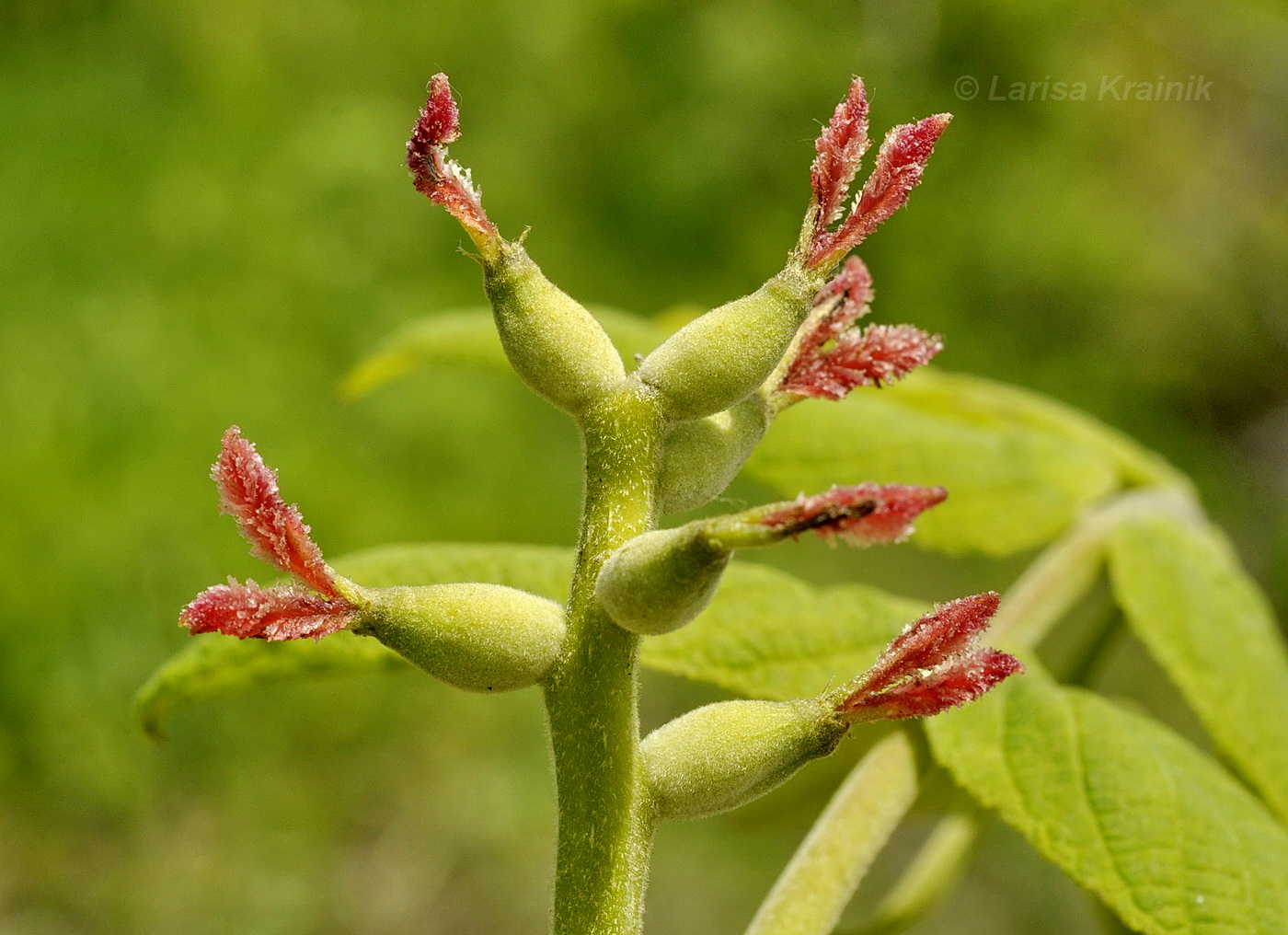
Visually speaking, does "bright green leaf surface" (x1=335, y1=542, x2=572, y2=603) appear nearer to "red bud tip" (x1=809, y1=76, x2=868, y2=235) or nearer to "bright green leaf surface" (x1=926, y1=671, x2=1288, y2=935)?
"bright green leaf surface" (x1=926, y1=671, x2=1288, y2=935)

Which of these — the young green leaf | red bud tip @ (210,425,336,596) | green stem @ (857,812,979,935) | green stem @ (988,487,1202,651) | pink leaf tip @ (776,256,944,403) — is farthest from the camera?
green stem @ (857,812,979,935)

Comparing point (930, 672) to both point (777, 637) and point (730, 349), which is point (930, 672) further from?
point (777, 637)

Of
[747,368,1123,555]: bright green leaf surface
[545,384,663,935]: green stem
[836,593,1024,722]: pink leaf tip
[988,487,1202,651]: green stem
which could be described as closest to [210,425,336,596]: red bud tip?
[545,384,663,935]: green stem

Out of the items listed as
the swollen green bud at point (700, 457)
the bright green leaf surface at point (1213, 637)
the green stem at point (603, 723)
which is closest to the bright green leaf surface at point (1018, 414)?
the bright green leaf surface at point (1213, 637)

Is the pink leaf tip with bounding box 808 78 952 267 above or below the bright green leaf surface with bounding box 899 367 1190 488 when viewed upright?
below

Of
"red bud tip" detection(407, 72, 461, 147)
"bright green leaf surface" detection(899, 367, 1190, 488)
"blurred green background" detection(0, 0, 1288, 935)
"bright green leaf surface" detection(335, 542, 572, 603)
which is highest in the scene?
"blurred green background" detection(0, 0, 1288, 935)

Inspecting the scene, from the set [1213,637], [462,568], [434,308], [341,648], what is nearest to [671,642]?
[462,568]
